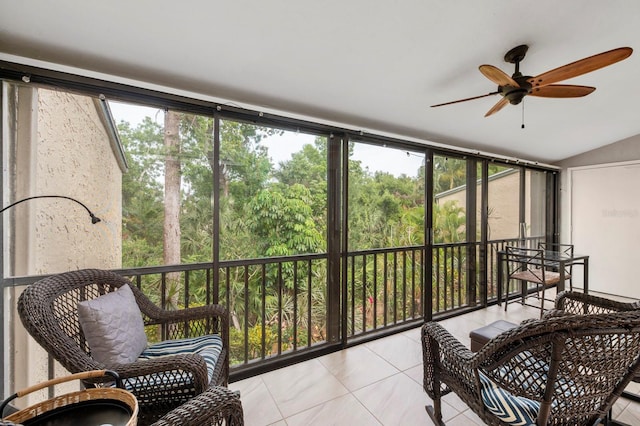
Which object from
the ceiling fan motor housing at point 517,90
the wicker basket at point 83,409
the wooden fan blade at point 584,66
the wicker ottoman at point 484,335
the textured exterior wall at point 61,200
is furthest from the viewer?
the wicker ottoman at point 484,335

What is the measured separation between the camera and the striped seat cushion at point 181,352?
1.25 meters

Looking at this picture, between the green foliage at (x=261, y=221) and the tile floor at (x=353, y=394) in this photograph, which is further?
the green foliage at (x=261, y=221)

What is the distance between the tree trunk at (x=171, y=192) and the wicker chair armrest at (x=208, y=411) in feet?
4.23

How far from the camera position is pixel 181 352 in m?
1.54

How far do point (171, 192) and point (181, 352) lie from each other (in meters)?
1.16

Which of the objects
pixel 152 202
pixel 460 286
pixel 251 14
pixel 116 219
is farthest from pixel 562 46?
pixel 116 219

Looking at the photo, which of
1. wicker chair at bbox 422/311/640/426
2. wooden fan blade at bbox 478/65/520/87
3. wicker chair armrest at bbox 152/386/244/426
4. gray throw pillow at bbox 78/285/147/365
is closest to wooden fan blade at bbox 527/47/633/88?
wooden fan blade at bbox 478/65/520/87

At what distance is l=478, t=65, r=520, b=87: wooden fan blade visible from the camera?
1612mm

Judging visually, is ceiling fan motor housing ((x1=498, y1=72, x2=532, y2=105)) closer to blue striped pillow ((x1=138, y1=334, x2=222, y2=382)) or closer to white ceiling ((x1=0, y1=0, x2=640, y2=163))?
white ceiling ((x1=0, y1=0, x2=640, y2=163))

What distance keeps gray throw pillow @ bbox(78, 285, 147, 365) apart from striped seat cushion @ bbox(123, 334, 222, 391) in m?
0.09

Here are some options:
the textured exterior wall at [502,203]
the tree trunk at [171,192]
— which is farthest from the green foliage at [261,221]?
the textured exterior wall at [502,203]

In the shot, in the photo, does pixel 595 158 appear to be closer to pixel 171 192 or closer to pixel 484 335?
pixel 484 335

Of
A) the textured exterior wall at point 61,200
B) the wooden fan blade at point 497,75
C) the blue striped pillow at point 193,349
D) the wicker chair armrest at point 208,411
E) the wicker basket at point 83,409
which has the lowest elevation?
the blue striped pillow at point 193,349

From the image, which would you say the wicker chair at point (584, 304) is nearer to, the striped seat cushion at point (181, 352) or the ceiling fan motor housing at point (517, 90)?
the ceiling fan motor housing at point (517, 90)
